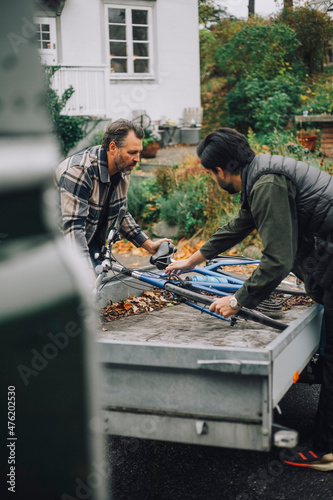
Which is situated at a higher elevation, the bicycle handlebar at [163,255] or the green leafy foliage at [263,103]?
the green leafy foliage at [263,103]

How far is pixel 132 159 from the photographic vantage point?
4012mm

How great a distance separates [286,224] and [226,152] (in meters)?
0.53

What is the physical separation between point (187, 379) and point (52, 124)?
1593 millimetres

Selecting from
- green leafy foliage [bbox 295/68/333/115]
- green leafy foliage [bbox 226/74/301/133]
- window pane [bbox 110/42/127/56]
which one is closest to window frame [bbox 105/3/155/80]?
window pane [bbox 110/42/127/56]

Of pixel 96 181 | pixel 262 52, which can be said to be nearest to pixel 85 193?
pixel 96 181

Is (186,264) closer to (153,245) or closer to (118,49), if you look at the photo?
(153,245)

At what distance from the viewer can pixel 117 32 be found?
18.5 meters

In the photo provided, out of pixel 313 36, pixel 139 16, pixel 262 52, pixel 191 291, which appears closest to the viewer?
pixel 191 291

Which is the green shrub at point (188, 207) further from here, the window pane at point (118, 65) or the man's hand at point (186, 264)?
the window pane at point (118, 65)

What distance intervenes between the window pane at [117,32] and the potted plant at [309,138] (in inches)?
354

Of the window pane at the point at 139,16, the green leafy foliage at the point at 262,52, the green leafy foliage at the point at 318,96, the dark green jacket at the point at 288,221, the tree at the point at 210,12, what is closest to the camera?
the dark green jacket at the point at 288,221

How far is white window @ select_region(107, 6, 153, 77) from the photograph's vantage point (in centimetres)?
1839

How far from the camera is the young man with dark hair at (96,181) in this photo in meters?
3.84

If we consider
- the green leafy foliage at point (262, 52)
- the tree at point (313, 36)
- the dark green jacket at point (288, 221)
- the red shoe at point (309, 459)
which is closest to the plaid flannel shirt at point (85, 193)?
the dark green jacket at point (288, 221)
